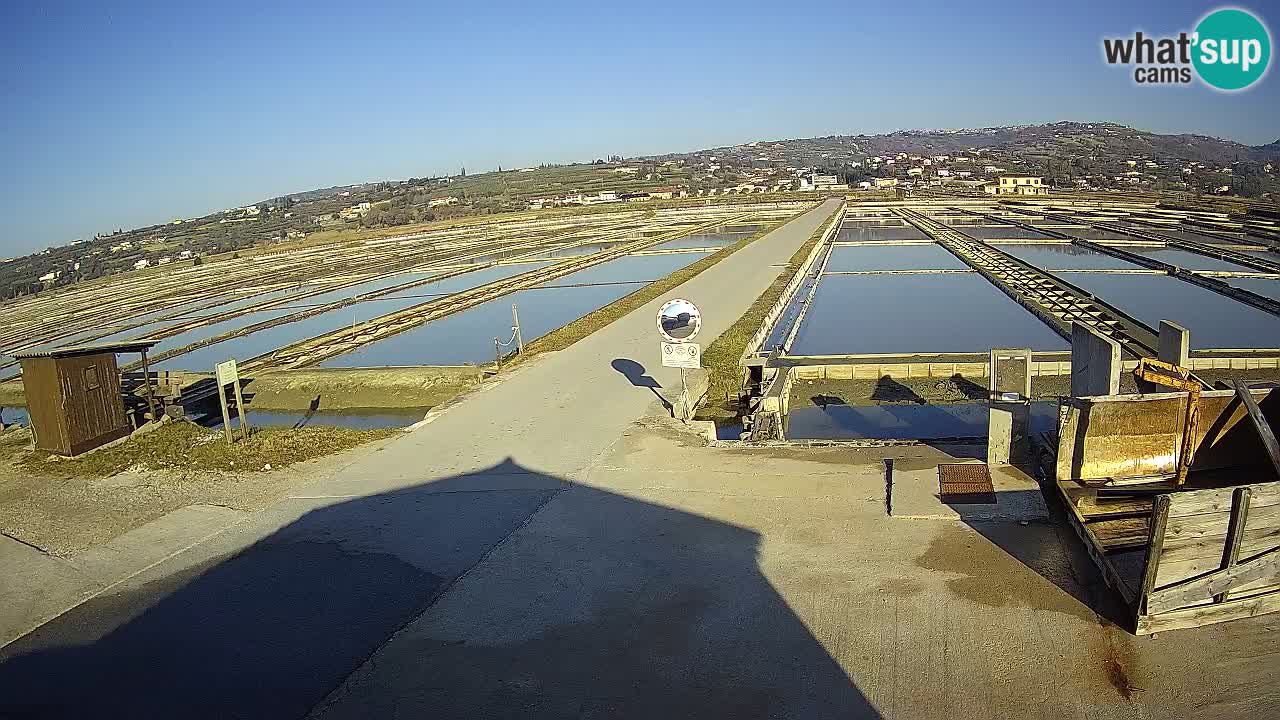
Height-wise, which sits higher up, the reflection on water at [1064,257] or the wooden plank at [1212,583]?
the wooden plank at [1212,583]

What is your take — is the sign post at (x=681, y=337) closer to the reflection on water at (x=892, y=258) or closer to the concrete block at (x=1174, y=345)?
the concrete block at (x=1174, y=345)

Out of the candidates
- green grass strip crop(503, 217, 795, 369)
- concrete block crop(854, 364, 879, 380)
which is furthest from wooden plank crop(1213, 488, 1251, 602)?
green grass strip crop(503, 217, 795, 369)

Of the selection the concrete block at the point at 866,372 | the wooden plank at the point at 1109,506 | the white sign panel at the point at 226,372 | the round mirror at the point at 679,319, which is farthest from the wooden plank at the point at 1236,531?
the concrete block at the point at 866,372

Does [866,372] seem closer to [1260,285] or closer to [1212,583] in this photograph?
[1212,583]

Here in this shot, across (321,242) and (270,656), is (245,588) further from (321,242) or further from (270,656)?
(321,242)

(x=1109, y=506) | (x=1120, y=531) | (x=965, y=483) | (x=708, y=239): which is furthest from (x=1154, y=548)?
(x=708, y=239)

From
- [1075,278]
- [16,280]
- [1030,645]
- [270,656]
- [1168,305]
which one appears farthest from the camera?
[16,280]

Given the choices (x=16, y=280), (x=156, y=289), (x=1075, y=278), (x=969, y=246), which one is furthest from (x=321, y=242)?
(x=1075, y=278)
